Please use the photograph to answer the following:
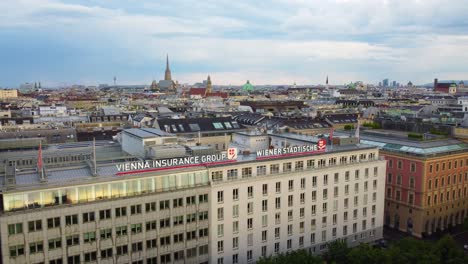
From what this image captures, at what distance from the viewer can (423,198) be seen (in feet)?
332

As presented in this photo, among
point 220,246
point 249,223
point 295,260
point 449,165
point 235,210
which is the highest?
point 449,165

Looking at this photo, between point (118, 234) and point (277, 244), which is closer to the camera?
point (118, 234)

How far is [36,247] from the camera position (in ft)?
189

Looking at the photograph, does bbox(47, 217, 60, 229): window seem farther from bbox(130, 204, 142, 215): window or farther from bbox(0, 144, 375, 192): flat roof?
bbox(130, 204, 142, 215): window

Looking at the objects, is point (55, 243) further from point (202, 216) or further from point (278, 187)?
point (278, 187)

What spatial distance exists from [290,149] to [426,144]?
4341 centimetres

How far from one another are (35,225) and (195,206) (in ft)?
78.6

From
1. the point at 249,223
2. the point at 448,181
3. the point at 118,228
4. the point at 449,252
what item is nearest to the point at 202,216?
the point at 249,223

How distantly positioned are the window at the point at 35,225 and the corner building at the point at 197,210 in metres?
0.13

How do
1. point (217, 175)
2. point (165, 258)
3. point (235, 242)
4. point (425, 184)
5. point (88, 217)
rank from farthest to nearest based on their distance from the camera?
point (425, 184)
point (235, 242)
point (217, 175)
point (165, 258)
point (88, 217)

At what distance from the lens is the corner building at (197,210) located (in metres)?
58.6

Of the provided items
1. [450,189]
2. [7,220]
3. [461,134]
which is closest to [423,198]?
[450,189]

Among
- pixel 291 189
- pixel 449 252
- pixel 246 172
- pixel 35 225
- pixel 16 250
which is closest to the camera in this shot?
pixel 16 250

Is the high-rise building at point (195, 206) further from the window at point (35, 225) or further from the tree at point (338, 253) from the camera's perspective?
the tree at point (338, 253)
